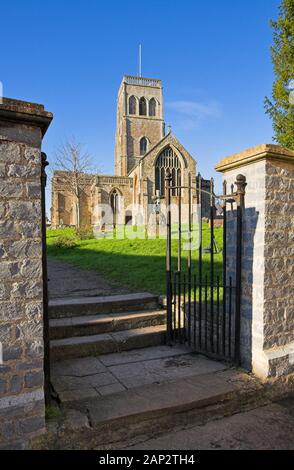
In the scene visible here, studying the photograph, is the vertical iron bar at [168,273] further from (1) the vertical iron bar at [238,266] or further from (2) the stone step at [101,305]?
(1) the vertical iron bar at [238,266]

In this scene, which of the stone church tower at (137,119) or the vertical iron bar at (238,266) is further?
the stone church tower at (137,119)

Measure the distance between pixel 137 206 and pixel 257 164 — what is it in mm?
30838

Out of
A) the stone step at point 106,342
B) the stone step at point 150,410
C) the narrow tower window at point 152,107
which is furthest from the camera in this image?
the narrow tower window at point 152,107

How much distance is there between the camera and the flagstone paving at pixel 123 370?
3.21 m

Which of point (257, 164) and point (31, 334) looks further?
point (257, 164)

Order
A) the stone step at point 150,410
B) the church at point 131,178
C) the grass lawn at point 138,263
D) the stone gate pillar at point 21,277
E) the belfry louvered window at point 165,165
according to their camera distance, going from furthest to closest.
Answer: the belfry louvered window at point 165,165
the church at point 131,178
the grass lawn at point 138,263
the stone step at point 150,410
the stone gate pillar at point 21,277

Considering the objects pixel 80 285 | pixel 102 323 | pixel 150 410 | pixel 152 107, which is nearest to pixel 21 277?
pixel 150 410

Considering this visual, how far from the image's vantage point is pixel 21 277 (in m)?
2.57

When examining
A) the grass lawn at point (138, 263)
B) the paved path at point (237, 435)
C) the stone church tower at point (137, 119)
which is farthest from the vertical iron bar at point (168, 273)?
the stone church tower at point (137, 119)

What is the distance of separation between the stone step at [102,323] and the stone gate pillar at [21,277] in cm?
159

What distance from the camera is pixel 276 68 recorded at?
7824 millimetres

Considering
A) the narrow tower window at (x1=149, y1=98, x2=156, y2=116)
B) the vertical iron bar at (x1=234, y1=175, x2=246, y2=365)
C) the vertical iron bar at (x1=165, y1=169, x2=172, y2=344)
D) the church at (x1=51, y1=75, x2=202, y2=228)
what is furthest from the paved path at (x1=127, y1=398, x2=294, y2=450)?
the narrow tower window at (x1=149, y1=98, x2=156, y2=116)
